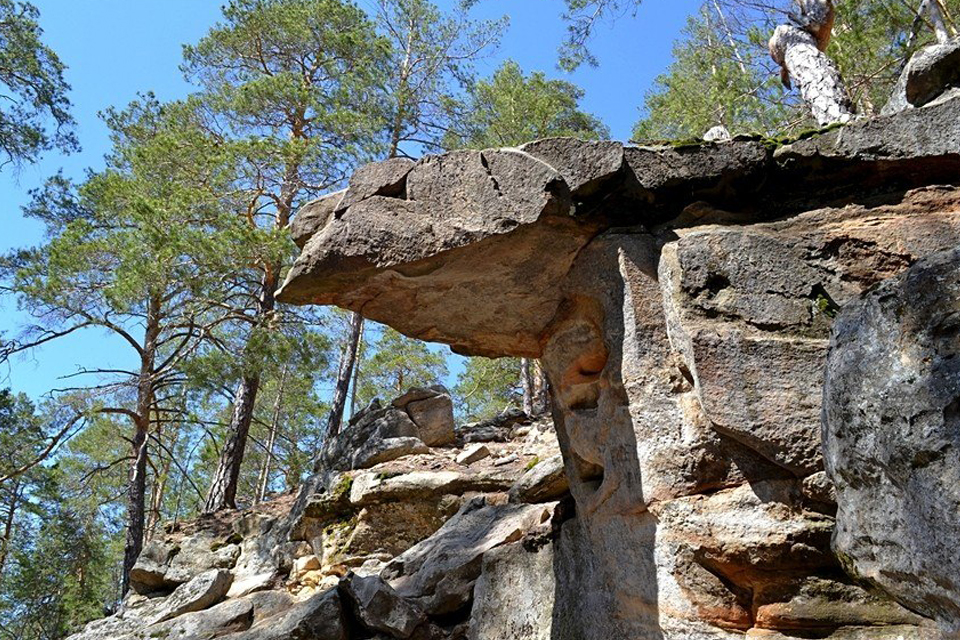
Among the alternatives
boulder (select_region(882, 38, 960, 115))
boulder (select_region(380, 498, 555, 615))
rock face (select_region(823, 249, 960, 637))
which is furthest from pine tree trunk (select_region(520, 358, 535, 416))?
rock face (select_region(823, 249, 960, 637))

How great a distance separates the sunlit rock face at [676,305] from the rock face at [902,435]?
40.7 inches

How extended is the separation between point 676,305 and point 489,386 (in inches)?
684

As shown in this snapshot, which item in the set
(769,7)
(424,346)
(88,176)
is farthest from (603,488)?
(424,346)

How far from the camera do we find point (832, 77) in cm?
808

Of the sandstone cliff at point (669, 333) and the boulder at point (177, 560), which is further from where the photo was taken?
the boulder at point (177, 560)

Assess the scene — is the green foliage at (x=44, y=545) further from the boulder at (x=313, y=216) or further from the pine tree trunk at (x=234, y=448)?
the boulder at (x=313, y=216)

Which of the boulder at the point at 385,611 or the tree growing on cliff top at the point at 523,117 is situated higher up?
the tree growing on cliff top at the point at 523,117

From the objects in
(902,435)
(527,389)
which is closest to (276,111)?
(527,389)

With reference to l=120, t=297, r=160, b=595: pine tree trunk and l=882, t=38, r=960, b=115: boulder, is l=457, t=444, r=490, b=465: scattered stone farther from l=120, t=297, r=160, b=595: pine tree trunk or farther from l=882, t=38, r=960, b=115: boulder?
l=882, t=38, r=960, b=115: boulder

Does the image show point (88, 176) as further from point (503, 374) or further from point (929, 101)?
point (929, 101)

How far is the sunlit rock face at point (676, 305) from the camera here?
4.08m

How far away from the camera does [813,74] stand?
823 cm

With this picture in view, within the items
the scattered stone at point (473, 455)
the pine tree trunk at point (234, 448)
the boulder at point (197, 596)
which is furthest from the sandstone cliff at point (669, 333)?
the pine tree trunk at point (234, 448)

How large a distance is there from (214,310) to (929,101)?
13.2 m
